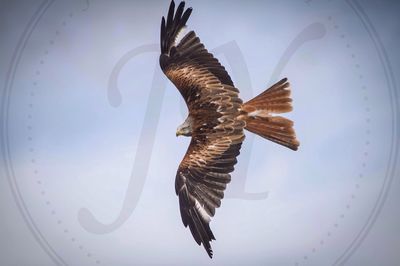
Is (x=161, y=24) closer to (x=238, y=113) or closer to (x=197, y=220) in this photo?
(x=238, y=113)

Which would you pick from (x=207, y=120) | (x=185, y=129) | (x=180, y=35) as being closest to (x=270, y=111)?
(x=207, y=120)

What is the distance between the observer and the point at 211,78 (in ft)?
12.1

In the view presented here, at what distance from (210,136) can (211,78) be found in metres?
0.59

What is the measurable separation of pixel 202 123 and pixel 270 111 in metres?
0.61

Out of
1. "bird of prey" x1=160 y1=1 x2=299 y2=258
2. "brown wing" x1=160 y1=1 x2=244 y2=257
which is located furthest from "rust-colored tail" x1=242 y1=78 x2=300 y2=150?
"brown wing" x1=160 y1=1 x2=244 y2=257

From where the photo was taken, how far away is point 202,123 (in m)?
3.54

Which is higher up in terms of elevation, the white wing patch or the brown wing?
the white wing patch

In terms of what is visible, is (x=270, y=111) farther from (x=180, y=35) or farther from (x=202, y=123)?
(x=180, y=35)

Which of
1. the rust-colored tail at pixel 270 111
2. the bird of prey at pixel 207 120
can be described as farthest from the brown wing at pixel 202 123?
the rust-colored tail at pixel 270 111

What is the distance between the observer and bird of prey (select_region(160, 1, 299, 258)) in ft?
10.6

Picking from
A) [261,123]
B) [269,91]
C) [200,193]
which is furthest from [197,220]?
[269,91]

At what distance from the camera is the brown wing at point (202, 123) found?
3.20 meters

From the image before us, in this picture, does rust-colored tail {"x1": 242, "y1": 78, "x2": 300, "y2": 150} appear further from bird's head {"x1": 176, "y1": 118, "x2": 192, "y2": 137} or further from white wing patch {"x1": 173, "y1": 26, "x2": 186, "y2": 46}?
white wing patch {"x1": 173, "y1": 26, "x2": 186, "y2": 46}

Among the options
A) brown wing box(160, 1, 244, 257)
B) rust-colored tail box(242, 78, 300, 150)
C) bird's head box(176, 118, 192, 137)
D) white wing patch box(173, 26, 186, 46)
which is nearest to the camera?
brown wing box(160, 1, 244, 257)
